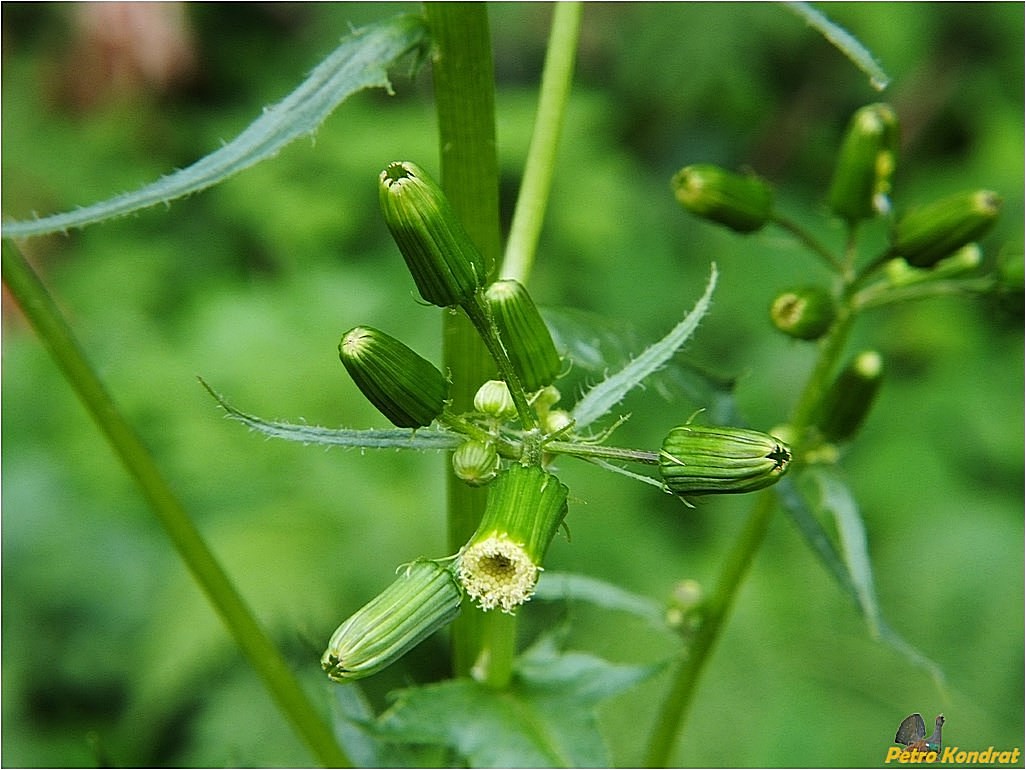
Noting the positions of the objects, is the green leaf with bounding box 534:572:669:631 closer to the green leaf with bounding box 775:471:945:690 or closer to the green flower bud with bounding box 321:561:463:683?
the green leaf with bounding box 775:471:945:690

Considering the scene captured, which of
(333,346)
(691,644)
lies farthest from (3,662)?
(691,644)

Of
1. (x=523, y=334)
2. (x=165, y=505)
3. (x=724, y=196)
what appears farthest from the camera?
(x=724, y=196)

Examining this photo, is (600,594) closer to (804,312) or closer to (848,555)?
(848,555)

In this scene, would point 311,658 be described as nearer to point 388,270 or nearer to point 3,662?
point 3,662

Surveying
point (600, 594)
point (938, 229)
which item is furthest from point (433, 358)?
point (938, 229)

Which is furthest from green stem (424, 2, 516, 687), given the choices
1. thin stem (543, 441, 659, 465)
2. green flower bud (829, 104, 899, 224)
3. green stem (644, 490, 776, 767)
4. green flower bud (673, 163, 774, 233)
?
green flower bud (829, 104, 899, 224)

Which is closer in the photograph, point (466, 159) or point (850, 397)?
point (466, 159)

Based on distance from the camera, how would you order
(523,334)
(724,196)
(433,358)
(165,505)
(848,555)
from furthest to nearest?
(433,358)
(724,196)
(848,555)
(165,505)
(523,334)
